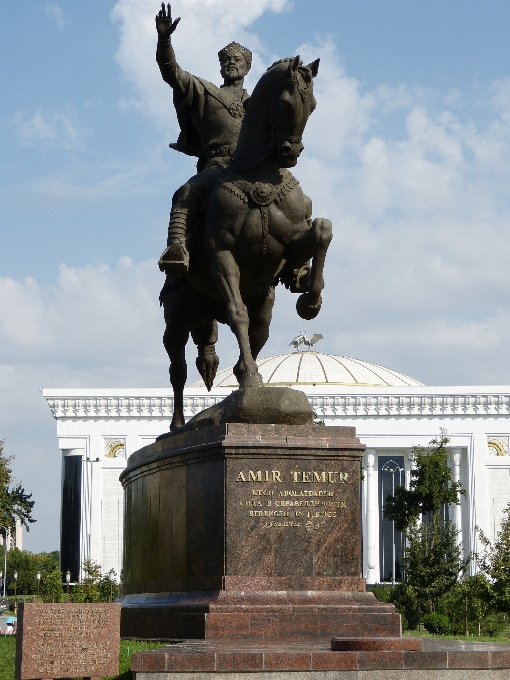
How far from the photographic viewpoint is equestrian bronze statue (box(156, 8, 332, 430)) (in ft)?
34.7

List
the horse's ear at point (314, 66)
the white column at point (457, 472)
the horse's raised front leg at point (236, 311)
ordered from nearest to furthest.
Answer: the horse's ear at point (314, 66)
the horse's raised front leg at point (236, 311)
the white column at point (457, 472)

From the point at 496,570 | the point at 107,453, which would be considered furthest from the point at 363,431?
the point at 496,570

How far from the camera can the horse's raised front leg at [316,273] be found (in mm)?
10820

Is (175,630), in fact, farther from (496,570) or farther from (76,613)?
(496,570)

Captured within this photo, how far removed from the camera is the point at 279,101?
10461 millimetres

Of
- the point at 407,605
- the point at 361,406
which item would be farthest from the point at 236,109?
the point at 361,406

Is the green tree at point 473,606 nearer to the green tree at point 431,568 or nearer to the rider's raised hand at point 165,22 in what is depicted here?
the green tree at point 431,568

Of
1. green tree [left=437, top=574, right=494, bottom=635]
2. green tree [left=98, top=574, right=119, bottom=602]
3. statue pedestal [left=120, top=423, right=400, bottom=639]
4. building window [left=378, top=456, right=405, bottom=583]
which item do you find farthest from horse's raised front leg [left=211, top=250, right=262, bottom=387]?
building window [left=378, top=456, right=405, bottom=583]

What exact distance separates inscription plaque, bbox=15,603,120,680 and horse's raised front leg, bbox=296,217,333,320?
3.71 meters

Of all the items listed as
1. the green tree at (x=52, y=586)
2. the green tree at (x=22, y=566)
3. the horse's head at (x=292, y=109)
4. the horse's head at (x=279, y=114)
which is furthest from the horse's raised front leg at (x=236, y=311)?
the green tree at (x=22, y=566)

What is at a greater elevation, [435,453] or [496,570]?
[435,453]

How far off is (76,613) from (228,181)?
4269 millimetres

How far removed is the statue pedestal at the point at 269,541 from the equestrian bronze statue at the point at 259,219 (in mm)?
830

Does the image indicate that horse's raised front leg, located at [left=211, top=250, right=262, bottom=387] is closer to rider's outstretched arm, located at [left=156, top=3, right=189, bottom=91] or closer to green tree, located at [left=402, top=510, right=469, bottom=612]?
rider's outstretched arm, located at [left=156, top=3, right=189, bottom=91]
